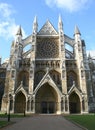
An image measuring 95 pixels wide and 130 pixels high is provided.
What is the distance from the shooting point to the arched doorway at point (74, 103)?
37750mm

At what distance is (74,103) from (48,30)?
2049cm

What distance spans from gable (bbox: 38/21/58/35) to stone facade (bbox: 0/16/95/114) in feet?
5.01

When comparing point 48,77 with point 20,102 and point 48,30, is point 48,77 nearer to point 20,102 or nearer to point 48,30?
point 20,102

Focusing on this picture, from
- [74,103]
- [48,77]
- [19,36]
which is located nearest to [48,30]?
[19,36]

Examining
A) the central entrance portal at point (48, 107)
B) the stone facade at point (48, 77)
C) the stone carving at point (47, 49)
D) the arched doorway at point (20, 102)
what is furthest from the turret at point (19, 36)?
the central entrance portal at point (48, 107)

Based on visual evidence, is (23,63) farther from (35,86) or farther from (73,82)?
(73,82)

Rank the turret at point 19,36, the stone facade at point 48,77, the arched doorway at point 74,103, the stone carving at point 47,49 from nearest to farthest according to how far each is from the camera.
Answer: the stone facade at point 48,77
the arched doorway at point 74,103
the stone carving at point 47,49
the turret at point 19,36

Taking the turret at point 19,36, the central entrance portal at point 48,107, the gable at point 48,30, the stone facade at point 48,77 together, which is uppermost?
the gable at point 48,30

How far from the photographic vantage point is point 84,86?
37.1 metres

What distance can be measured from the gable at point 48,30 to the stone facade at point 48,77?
5.01ft

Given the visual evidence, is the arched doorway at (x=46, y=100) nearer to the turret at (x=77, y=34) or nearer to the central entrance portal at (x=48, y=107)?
the central entrance portal at (x=48, y=107)

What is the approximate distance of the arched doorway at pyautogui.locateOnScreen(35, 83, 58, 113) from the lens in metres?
37.3

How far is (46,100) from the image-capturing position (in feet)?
125

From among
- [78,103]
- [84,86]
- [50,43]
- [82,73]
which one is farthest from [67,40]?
[78,103]
